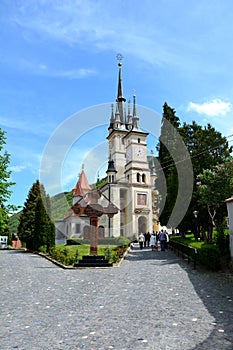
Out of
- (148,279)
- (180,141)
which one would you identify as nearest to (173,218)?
(180,141)

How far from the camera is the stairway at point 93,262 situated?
54.9 feet

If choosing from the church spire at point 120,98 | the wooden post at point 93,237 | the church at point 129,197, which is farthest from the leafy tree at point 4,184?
the church spire at point 120,98

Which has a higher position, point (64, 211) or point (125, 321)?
point (64, 211)

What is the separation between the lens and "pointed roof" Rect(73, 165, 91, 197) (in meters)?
52.8

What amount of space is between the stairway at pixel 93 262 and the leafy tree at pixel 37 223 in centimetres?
1137

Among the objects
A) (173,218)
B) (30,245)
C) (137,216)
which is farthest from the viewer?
(137,216)

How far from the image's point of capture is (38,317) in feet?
22.5

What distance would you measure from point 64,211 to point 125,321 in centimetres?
5695

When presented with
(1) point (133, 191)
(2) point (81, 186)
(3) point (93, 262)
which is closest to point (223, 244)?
(3) point (93, 262)

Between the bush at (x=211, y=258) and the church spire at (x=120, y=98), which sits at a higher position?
the church spire at (x=120, y=98)

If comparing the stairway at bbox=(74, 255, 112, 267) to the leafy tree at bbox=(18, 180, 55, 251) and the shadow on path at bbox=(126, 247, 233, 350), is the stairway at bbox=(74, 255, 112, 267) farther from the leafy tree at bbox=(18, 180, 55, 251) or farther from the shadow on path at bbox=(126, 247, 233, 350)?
the leafy tree at bbox=(18, 180, 55, 251)

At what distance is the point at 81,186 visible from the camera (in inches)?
2135

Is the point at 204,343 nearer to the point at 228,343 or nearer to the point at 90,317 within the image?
the point at 228,343

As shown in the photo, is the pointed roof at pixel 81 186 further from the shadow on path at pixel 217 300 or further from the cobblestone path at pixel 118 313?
the cobblestone path at pixel 118 313
